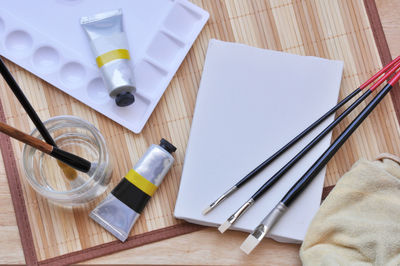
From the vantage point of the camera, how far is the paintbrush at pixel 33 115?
0.45 metres

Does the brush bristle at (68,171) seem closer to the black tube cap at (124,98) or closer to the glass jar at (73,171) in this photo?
the glass jar at (73,171)

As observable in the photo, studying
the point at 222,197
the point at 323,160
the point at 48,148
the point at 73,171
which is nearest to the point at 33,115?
the point at 48,148

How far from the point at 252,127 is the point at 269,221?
135 millimetres

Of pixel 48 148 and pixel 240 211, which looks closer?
pixel 48 148

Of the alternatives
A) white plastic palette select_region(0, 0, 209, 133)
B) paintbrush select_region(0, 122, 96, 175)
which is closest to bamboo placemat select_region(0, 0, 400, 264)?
white plastic palette select_region(0, 0, 209, 133)

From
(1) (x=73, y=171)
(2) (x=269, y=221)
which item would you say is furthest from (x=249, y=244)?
(1) (x=73, y=171)

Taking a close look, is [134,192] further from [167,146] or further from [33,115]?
[33,115]

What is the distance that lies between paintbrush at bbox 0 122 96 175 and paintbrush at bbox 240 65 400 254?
235 mm

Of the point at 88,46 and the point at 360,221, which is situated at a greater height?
the point at 88,46

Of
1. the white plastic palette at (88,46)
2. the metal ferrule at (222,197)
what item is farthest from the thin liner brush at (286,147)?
the white plastic palette at (88,46)

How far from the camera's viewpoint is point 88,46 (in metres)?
0.66

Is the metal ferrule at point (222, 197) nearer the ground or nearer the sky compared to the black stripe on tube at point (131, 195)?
nearer the ground

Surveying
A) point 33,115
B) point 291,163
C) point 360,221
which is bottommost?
point 360,221

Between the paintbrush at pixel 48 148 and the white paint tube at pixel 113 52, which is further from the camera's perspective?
the white paint tube at pixel 113 52
